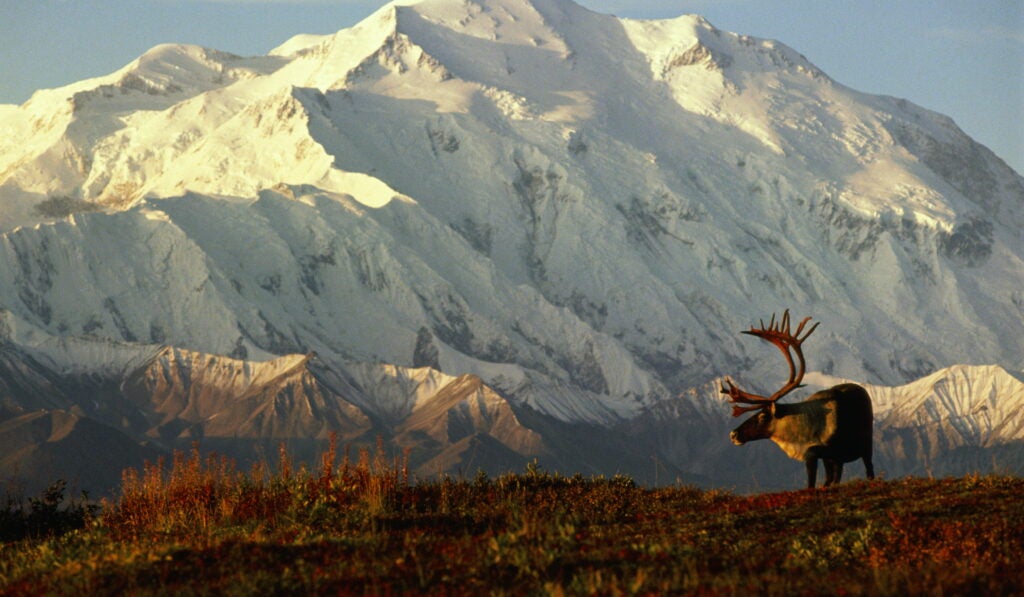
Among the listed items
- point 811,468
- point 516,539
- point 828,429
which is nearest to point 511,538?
point 516,539

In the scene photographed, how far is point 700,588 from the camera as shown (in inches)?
1001

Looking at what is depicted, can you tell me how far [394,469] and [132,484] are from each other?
18.2 ft

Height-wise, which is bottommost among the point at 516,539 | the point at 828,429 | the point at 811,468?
the point at 516,539

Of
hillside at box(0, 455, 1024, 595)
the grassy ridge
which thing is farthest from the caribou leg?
the grassy ridge

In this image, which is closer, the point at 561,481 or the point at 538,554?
the point at 538,554

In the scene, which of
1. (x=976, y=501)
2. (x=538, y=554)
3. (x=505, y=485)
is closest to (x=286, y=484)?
(x=505, y=485)

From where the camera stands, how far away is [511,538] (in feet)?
95.9

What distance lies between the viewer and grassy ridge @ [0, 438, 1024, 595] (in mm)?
26531

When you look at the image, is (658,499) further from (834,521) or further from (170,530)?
(170,530)

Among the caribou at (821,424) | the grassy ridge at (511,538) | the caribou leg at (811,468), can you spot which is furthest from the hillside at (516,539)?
the caribou at (821,424)

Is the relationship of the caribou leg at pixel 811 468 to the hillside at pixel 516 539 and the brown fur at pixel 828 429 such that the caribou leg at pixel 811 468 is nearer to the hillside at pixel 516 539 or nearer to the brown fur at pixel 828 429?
the brown fur at pixel 828 429

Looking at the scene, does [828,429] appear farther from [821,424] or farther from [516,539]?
[516,539]

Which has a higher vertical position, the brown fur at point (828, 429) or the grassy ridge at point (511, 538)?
the brown fur at point (828, 429)

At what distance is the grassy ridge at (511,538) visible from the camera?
2653cm
